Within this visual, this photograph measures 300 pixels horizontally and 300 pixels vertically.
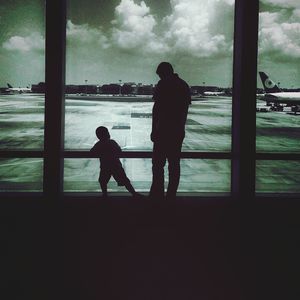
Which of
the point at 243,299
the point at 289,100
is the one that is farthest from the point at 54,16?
the point at 289,100

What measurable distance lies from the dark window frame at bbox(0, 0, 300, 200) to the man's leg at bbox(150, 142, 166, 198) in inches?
50.3

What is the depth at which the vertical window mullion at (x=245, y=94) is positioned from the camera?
5605 mm

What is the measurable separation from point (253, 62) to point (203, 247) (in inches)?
114

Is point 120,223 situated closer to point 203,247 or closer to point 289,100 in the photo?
point 203,247

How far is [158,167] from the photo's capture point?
5.11 metres

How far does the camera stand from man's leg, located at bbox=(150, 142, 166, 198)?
503 centimetres

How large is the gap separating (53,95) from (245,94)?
2.65m

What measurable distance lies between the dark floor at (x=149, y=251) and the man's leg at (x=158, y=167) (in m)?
0.22

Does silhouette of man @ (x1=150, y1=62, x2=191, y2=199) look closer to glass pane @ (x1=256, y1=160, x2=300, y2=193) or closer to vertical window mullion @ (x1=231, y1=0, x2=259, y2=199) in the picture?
vertical window mullion @ (x1=231, y1=0, x2=259, y2=199)

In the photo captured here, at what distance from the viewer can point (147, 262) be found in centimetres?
352

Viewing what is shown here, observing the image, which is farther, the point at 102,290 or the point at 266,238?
the point at 266,238

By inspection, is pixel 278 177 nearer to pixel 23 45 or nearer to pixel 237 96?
pixel 237 96

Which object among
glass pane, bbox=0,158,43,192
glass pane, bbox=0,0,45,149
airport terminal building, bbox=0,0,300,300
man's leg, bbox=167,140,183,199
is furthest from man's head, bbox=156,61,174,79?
glass pane, bbox=0,158,43,192

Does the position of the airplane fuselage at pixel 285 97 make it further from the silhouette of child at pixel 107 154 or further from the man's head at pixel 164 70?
the man's head at pixel 164 70
